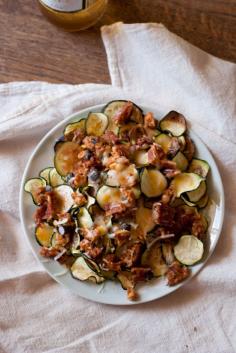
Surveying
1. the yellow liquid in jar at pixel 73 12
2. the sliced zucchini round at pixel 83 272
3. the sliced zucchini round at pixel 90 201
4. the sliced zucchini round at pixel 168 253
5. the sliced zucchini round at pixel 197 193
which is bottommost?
the sliced zucchini round at pixel 83 272

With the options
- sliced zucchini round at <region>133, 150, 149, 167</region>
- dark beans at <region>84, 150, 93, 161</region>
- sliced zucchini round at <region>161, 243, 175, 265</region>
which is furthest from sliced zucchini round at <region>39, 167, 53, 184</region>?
sliced zucchini round at <region>161, 243, 175, 265</region>

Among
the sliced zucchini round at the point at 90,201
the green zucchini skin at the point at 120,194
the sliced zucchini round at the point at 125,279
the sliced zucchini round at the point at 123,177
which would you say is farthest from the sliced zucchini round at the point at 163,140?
the sliced zucchini round at the point at 125,279

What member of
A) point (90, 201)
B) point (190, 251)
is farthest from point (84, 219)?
point (190, 251)

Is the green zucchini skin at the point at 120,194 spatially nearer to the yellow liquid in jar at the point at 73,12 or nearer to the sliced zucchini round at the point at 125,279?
the sliced zucchini round at the point at 125,279

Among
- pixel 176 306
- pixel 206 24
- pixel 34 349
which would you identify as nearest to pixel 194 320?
pixel 176 306

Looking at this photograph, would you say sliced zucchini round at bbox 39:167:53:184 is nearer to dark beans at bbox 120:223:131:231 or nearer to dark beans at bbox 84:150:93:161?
dark beans at bbox 84:150:93:161

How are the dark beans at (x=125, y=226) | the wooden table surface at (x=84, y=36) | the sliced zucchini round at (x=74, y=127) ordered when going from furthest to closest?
the wooden table surface at (x=84, y=36) < the sliced zucchini round at (x=74, y=127) < the dark beans at (x=125, y=226)

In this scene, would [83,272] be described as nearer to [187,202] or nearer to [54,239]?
[54,239]

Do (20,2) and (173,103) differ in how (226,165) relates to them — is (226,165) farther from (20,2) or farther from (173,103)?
(20,2)
